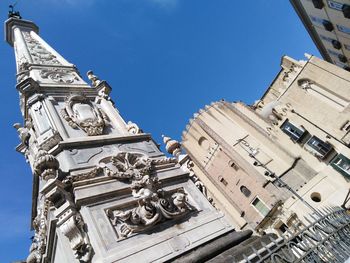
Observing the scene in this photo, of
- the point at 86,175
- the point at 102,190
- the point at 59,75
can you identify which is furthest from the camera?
the point at 59,75

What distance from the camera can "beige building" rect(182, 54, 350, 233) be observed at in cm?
2616

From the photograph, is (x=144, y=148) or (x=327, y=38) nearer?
(x=144, y=148)

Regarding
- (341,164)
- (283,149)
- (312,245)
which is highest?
(283,149)

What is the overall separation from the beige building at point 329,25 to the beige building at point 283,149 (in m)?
3.09

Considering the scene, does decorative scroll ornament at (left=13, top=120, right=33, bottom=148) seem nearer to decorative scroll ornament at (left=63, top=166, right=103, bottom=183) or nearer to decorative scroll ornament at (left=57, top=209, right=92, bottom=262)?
decorative scroll ornament at (left=63, top=166, right=103, bottom=183)

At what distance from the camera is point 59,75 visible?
10227 mm

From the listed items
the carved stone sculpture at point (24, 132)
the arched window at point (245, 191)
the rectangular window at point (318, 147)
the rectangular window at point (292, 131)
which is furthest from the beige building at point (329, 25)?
the carved stone sculpture at point (24, 132)

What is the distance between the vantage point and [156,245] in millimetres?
5277

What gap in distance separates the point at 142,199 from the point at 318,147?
26.3 m

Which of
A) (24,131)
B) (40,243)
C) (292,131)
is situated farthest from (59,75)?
(292,131)

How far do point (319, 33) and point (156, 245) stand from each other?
118 ft

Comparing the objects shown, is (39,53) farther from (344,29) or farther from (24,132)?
(344,29)

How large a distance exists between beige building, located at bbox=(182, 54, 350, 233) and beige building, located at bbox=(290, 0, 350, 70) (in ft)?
10.1

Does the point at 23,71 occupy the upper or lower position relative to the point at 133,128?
upper
